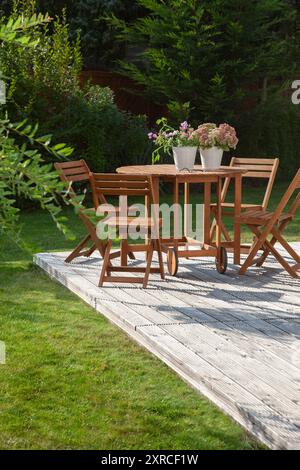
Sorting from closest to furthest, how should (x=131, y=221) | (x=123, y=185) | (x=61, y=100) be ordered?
(x=123, y=185) < (x=131, y=221) < (x=61, y=100)

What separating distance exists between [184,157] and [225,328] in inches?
103

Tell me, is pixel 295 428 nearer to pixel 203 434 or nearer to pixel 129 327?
pixel 203 434

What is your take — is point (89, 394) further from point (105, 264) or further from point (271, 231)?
point (271, 231)

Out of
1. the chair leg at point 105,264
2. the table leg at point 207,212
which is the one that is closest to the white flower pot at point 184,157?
the table leg at point 207,212

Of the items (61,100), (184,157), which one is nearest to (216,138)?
Answer: (184,157)

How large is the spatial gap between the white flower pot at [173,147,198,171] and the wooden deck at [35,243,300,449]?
3.22 ft

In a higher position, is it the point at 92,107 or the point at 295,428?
the point at 92,107

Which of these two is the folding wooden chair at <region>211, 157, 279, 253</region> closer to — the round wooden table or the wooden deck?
the round wooden table

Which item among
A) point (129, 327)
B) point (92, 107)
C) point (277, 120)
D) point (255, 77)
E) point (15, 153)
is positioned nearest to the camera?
point (15, 153)

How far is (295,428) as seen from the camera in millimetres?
3449

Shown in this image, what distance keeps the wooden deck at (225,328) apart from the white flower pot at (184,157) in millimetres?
981

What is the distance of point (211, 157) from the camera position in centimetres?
736
